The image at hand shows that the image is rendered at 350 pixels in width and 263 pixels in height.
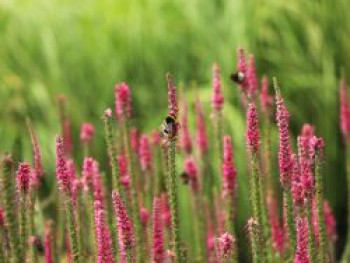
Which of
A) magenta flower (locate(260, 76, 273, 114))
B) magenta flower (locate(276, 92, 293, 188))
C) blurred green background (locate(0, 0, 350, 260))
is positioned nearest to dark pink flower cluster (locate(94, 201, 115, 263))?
magenta flower (locate(276, 92, 293, 188))

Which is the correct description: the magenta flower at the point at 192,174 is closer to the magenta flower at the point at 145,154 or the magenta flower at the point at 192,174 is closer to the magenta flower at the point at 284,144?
the magenta flower at the point at 145,154

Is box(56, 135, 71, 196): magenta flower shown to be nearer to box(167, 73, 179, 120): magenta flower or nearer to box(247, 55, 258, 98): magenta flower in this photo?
box(167, 73, 179, 120): magenta flower

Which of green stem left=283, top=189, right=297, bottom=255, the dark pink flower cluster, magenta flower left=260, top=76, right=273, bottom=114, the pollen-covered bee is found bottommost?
the dark pink flower cluster

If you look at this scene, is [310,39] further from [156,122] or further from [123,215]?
[123,215]

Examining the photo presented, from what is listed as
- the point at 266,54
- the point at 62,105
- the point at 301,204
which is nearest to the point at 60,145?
the point at 301,204

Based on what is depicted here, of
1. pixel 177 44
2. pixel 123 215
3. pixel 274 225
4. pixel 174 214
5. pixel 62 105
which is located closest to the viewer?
pixel 123 215
